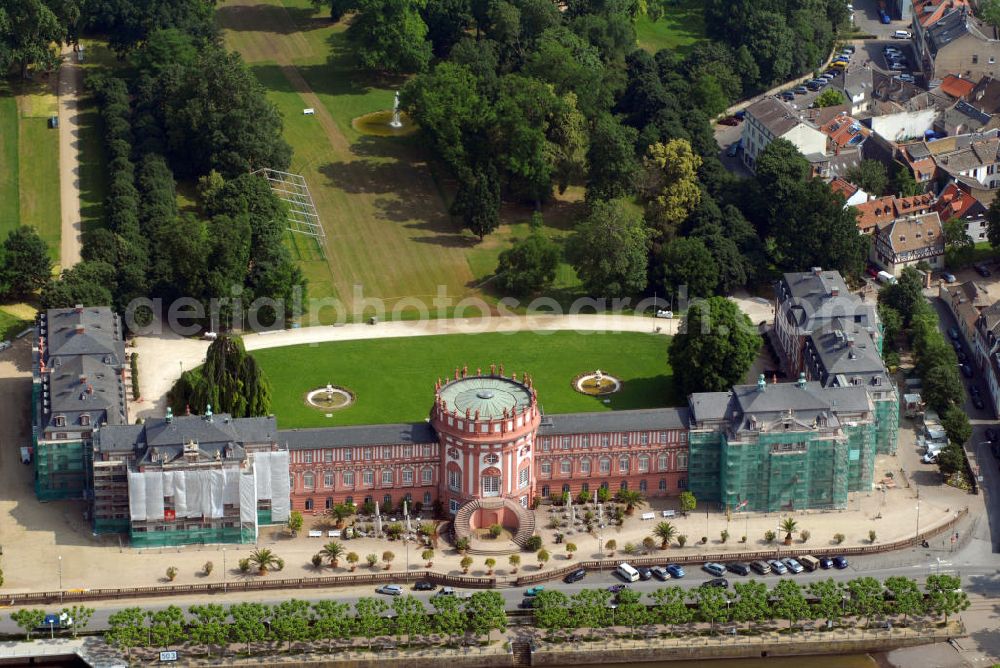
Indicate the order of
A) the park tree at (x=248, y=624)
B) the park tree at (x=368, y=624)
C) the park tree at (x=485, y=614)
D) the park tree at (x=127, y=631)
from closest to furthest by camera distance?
the park tree at (x=127, y=631) < the park tree at (x=248, y=624) < the park tree at (x=368, y=624) < the park tree at (x=485, y=614)

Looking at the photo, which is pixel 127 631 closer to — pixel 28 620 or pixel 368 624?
pixel 28 620

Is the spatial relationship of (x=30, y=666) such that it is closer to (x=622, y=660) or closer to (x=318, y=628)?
(x=318, y=628)

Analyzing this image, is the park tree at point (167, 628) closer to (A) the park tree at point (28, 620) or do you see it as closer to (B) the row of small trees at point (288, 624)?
(B) the row of small trees at point (288, 624)

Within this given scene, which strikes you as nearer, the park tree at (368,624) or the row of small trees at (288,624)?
the row of small trees at (288,624)

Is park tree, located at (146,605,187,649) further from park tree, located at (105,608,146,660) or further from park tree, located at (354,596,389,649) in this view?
park tree, located at (354,596,389,649)

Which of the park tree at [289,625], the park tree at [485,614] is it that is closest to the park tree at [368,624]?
the park tree at [289,625]

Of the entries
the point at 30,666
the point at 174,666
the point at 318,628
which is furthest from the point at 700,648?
the point at 30,666
